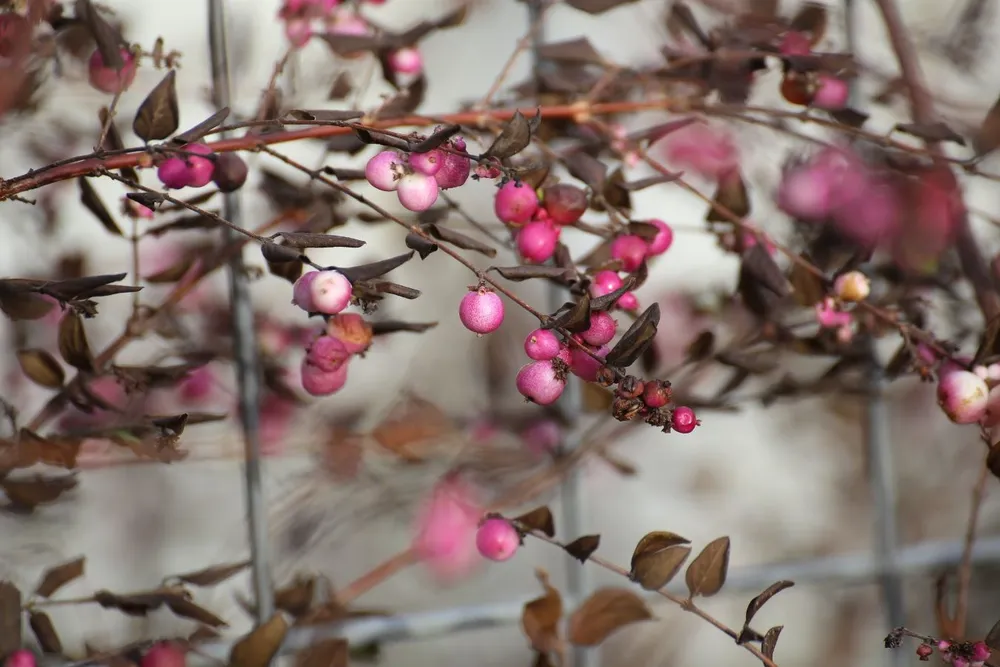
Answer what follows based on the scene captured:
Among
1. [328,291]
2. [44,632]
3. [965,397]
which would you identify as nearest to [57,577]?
[44,632]

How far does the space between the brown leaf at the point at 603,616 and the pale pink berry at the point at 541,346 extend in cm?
22

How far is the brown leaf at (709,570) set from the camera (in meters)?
0.52

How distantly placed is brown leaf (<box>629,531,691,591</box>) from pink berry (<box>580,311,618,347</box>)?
128 millimetres

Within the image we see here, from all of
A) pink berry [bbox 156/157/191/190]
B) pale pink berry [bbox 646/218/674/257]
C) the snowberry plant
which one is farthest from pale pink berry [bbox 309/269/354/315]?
pale pink berry [bbox 646/218/674/257]

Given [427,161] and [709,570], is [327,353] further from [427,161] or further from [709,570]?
[709,570]

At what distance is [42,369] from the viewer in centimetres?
59

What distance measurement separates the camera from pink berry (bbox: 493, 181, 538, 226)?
0.53 meters

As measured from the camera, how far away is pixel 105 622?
116 cm

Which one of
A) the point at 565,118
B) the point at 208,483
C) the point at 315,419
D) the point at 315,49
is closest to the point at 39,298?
the point at 565,118

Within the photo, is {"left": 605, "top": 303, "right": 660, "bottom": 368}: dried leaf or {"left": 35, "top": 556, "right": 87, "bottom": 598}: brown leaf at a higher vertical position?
{"left": 605, "top": 303, "right": 660, "bottom": 368}: dried leaf

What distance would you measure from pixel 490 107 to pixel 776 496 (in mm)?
1049

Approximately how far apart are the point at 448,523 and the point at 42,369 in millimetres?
395

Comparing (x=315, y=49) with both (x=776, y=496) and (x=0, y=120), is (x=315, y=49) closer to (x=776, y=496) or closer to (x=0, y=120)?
(x=0, y=120)

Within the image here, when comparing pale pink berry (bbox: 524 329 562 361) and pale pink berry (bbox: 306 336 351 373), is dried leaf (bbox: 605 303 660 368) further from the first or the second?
pale pink berry (bbox: 306 336 351 373)
